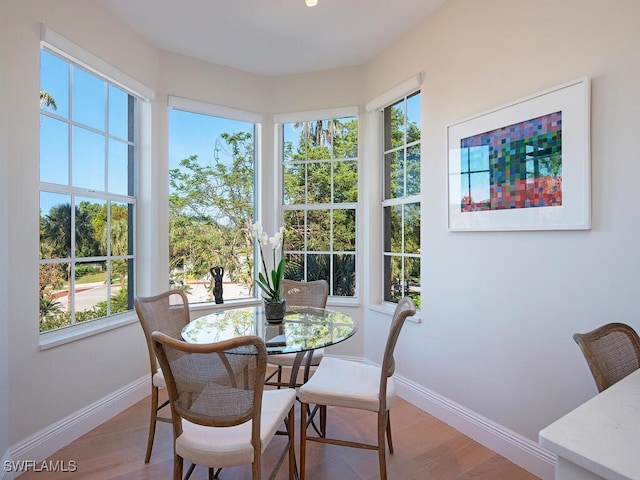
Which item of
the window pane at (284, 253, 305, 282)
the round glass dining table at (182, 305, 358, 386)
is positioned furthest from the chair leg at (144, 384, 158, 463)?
the window pane at (284, 253, 305, 282)

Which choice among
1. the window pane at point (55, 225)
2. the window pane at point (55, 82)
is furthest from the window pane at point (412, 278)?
the window pane at point (55, 82)

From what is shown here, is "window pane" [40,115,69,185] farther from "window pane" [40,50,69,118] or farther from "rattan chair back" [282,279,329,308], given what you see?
"rattan chair back" [282,279,329,308]

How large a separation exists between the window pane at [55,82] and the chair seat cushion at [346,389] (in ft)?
7.84

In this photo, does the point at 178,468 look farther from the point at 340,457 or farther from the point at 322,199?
the point at 322,199

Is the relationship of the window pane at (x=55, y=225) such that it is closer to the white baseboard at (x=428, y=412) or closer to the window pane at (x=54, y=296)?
the window pane at (x=54, y=296)

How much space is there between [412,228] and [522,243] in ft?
3.41

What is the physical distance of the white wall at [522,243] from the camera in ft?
5.13

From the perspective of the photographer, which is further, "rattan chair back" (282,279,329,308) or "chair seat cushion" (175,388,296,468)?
"rattan chair back" (282,279,329,308)

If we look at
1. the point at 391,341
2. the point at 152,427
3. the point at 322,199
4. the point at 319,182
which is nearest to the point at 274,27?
the point at 319,182

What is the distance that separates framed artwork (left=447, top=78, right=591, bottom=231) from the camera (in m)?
1.68

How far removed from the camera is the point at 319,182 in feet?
11.5

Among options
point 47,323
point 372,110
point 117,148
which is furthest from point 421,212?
point 47,323

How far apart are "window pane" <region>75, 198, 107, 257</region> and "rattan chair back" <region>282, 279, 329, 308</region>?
1446 mm

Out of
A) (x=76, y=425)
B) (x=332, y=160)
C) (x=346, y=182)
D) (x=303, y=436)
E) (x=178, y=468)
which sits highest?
(x=332, y=160)
